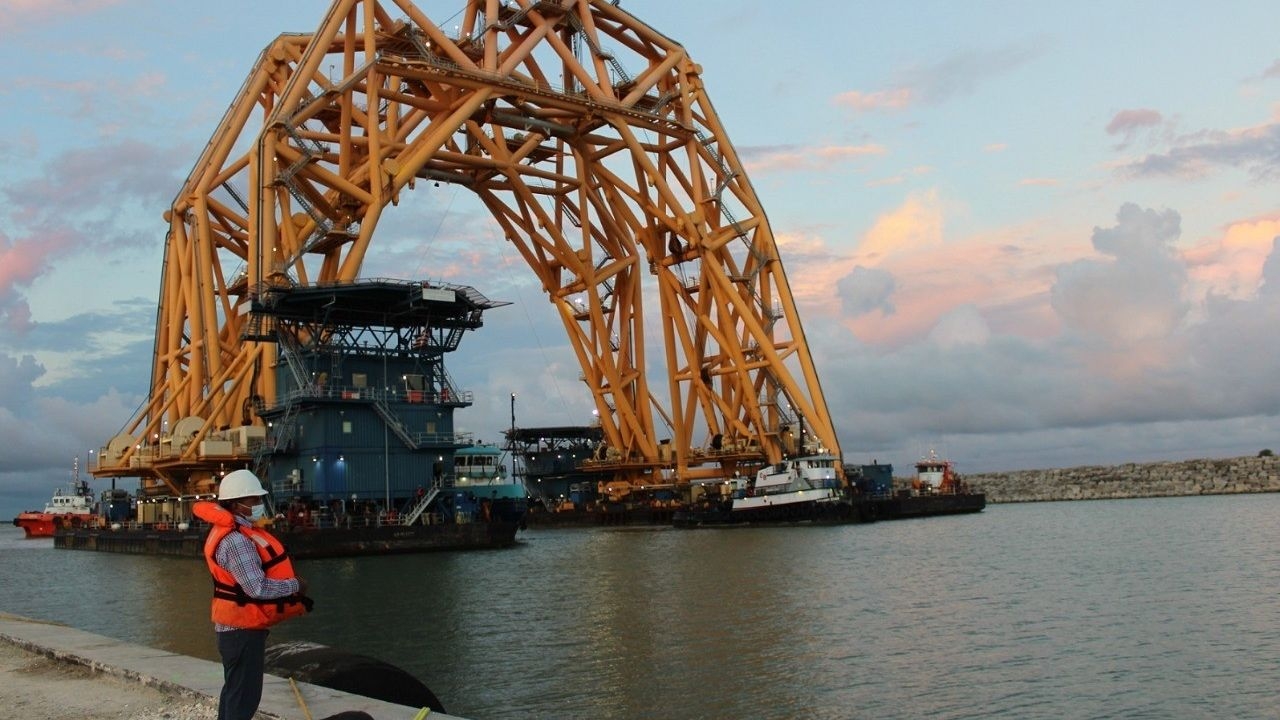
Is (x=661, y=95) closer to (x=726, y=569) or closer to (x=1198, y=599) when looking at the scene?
(x=726, y=569)

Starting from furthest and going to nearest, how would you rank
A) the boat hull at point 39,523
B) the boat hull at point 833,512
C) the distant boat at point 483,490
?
the boat hull at point 39,523, the boat hull at point 833,512, the distant boat at point 483,490

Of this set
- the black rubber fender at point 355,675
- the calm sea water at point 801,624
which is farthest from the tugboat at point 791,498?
the black rubber fender at point 355,675

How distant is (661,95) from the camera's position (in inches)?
2379

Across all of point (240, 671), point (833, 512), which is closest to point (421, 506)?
point (833, 512)

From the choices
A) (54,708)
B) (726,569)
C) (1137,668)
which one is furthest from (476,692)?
(726,569)

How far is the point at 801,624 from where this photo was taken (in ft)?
68.5

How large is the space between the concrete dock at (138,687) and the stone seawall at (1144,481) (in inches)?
4195

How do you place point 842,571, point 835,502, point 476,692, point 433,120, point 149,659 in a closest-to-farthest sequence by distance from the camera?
point 149,659, point 476,692, point 842,571, point 433,120, point 835,502

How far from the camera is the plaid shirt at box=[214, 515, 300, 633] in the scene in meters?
6.98

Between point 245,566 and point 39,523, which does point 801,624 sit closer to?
point 245,566

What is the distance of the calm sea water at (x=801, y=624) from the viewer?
47.8 ft

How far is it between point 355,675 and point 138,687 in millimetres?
1849

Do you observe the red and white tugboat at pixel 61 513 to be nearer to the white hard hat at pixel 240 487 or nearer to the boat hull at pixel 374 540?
the boat hull at pixel 374 540

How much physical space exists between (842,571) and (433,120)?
109 feet
